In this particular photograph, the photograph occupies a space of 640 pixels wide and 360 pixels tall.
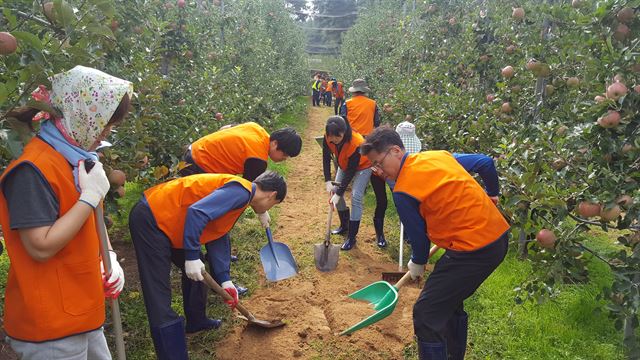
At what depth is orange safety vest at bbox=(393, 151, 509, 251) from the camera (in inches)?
94.7

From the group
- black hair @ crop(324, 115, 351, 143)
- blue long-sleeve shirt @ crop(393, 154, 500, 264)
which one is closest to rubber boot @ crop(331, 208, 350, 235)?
black hair @ crop(324, 115, 351, 143)

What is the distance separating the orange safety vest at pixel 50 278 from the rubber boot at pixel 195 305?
154cm

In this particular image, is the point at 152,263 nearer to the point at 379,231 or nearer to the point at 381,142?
the point at 381,142

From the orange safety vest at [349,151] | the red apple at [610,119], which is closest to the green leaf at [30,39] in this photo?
the red apple at [610,119]

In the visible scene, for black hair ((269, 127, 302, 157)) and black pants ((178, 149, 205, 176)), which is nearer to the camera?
black hair ((269, 127, 302, 157))

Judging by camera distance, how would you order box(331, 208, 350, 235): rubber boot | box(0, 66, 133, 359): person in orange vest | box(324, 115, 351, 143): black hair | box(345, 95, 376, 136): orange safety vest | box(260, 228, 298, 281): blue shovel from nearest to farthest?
box(0, 66, 133, 359): person in orange vest
box(260, 228, 298, 281): blue shovel
box(324, 115, 351, 143): black hair
box(331, 208, 350, 235): rubber boot
box(345, 95, 376, 136): orange safety vest

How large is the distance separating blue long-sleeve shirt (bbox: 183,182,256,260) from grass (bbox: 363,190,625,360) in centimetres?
165

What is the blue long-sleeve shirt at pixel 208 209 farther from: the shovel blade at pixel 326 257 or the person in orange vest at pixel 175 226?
the shovel blade at pixel 326 257

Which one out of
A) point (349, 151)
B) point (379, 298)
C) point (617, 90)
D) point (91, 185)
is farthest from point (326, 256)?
point (91, 185)

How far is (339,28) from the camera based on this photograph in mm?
46094

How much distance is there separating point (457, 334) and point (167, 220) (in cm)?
188

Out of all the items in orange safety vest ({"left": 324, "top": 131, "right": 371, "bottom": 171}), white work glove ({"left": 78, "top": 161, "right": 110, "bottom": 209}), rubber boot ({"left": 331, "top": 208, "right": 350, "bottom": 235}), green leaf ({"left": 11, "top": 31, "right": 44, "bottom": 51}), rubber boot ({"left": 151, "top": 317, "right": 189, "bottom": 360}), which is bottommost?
rubber boot ({"left": 331, "top": 208, "right": 350, "bottom": 235})

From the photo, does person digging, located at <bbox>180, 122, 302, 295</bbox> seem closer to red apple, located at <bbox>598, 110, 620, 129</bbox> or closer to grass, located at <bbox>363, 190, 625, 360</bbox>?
grass, located at <bbox>363, 190, 625, 360</bbox>

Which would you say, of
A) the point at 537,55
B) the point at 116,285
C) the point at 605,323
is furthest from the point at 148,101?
the point at 605,323
